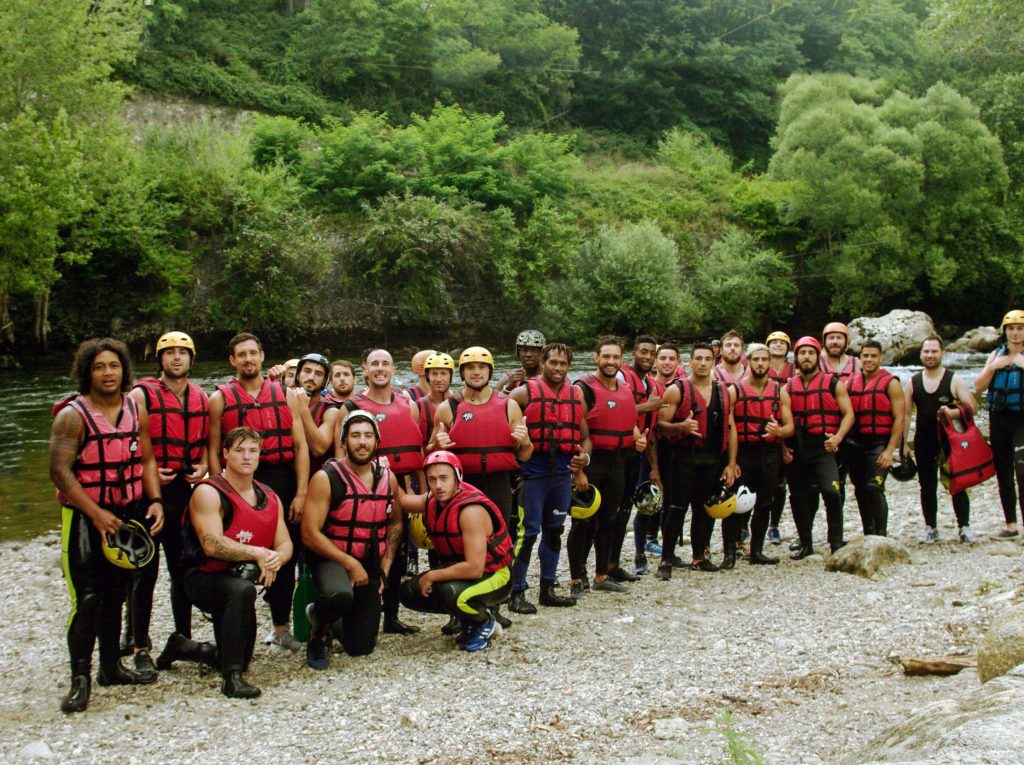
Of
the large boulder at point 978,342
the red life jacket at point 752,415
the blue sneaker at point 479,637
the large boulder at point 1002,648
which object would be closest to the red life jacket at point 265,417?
the blue sneaker at point 479,637

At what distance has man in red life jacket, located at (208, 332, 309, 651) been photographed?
5.86 metres

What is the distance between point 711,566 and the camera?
320 inches

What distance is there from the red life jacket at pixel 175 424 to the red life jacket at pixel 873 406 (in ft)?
18.4

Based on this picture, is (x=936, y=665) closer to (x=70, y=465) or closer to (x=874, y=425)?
(x=874, y=425)

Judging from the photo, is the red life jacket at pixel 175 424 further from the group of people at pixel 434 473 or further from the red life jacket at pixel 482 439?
the red life jacket at pixel 482 439

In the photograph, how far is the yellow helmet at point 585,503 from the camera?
7070 millimetres

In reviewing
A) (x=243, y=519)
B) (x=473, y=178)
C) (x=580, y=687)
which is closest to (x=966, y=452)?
(x=580, y=687)

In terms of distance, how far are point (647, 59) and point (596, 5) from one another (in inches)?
185

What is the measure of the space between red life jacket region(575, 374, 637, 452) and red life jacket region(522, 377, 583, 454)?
282mm

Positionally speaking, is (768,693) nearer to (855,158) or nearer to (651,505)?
(651,505)

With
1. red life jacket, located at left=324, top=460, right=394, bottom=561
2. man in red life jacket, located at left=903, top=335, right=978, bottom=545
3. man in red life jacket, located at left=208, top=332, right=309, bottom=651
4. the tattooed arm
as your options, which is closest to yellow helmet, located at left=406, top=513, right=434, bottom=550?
red life jacket, located at left=324, top=460, right=394, bottom=561

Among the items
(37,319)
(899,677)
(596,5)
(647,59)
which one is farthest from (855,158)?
(899,677)

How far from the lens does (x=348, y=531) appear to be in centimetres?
558

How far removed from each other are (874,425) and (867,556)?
4.01 ft
